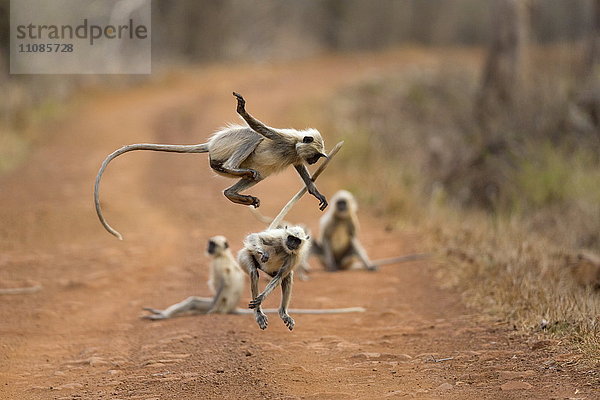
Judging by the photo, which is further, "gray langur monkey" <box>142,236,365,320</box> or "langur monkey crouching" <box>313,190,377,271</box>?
"langur monkey crouching" <box>313,190,377,271</box>

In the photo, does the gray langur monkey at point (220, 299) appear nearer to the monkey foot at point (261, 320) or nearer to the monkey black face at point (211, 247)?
the monkey black face at point (211, 247)

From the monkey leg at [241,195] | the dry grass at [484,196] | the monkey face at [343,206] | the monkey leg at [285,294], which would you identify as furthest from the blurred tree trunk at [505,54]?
the monkey leg at [241,195]

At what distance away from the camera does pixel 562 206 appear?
1354cm

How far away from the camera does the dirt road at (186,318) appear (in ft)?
19.7

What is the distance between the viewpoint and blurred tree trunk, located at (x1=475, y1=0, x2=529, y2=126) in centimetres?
1942

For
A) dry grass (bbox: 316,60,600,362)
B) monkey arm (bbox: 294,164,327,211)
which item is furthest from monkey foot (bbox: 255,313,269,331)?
dry grass (bbox: 316,60,600,362)

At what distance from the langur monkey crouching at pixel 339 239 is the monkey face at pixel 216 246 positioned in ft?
7.91

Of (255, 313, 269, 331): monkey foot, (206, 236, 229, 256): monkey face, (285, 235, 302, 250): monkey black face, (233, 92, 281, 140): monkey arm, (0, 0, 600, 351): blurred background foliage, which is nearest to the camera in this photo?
(233, 92, 281, 140): monkey arm

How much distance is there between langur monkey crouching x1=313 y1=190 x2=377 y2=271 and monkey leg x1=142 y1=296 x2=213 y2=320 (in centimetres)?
265

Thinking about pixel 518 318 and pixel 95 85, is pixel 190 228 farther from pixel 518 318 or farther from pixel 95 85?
pixel 95 85

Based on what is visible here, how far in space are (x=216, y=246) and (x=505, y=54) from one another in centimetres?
1327

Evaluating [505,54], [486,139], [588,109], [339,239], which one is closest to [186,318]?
[339,239]

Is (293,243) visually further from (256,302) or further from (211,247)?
(211,247)

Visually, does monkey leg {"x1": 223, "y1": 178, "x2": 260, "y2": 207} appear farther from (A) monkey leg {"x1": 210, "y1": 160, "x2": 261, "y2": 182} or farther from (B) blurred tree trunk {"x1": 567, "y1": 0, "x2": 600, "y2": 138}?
(B) blurred tree trunk {"x1": 567, "y1": 0, "x2": 600, "y2": 138}
